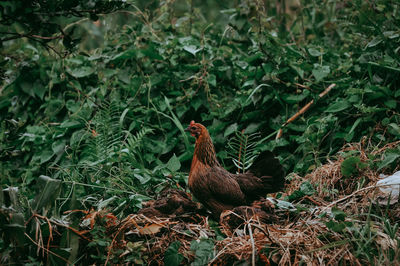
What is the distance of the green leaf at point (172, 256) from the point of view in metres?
2.10

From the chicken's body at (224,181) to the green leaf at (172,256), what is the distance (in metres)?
0.61

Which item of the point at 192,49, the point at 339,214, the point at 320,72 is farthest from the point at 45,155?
the point at 339,214

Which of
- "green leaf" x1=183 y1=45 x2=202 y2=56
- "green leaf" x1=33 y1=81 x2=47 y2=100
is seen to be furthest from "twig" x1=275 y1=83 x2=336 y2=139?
"green leaf" x1=33 y1=81 x2=47 y2=100

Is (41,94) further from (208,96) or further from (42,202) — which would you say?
(42,202)

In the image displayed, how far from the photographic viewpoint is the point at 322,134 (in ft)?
11.0

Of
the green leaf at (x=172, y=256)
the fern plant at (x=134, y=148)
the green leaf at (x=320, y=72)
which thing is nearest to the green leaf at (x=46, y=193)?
the green leaf at (x=172, y=256)

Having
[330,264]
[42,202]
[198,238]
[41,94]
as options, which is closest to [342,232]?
[330,264]

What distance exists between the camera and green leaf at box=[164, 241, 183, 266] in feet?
6.88

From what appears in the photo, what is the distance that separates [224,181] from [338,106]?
4.30ft

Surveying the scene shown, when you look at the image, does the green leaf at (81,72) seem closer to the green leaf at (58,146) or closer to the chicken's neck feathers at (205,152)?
the green leaf at (58,146)

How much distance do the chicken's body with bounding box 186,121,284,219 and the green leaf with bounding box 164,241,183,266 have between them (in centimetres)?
61

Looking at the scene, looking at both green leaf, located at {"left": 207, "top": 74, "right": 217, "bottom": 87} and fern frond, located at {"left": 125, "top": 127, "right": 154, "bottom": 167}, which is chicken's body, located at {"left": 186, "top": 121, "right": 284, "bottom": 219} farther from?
green leaf, located at {"left": 207, "top": 74, "right": 217, "bottom": 87}

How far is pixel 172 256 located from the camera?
83.2 inches

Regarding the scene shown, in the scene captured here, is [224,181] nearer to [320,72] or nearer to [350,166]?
[350,166]
